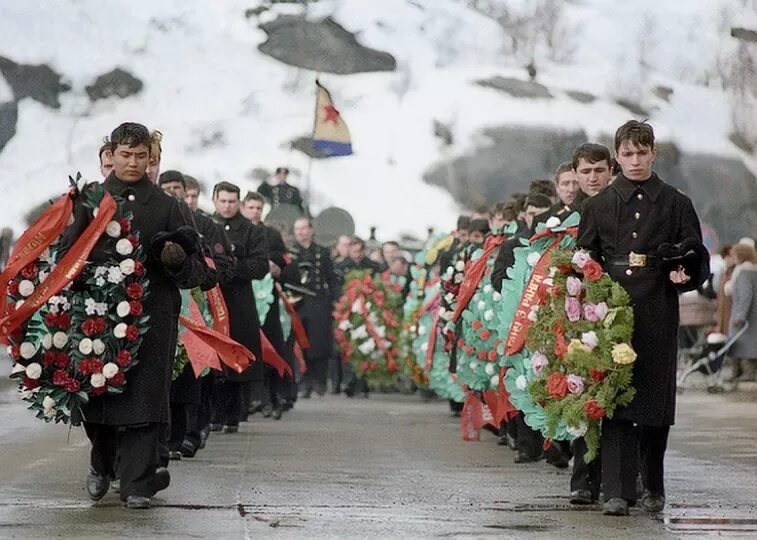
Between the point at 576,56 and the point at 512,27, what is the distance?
1762mm

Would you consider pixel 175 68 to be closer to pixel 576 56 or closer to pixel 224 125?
pixel 224 125

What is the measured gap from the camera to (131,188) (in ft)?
33.2

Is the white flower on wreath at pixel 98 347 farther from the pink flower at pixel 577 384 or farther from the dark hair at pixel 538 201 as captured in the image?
the dark hair at pixel 538 201

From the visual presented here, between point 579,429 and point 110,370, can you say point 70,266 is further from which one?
point 579,429

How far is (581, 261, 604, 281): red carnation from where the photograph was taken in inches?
389

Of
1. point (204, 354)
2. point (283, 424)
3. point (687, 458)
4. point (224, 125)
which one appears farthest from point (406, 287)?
point (224, 125)

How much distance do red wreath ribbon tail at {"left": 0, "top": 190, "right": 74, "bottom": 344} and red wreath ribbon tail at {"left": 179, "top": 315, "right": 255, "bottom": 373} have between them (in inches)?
61.6

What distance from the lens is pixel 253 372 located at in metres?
15.6

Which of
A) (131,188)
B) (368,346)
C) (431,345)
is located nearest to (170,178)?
(131,188)

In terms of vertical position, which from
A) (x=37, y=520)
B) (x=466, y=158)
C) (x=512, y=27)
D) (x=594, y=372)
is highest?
(x=512, y=27)

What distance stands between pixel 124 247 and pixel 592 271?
7.65 feet

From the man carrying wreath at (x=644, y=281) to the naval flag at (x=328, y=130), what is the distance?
2760cm

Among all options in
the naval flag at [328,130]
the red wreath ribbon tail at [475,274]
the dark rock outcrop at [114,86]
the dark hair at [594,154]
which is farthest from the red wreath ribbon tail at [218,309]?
the dark rock outcrop at [114,86]

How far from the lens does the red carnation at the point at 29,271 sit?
9.87m
